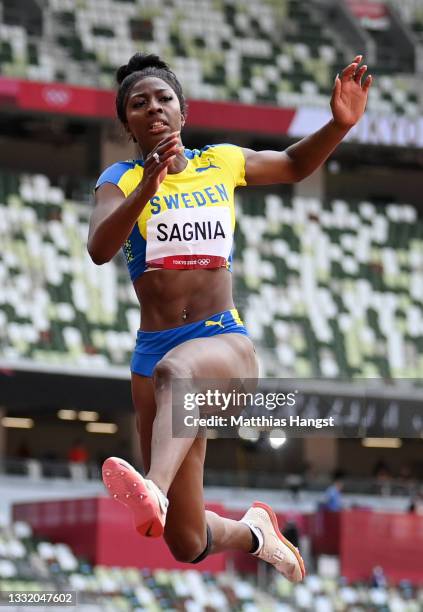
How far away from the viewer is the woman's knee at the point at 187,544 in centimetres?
629

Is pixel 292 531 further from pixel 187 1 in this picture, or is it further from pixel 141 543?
pixel 187 1

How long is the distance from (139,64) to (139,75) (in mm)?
106

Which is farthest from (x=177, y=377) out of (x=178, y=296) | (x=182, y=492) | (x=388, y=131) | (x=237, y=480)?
(x=388, y=131)

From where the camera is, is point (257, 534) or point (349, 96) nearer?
point (349, 96)

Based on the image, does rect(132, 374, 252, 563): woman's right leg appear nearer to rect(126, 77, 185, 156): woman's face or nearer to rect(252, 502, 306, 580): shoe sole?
rect(252, 502, 306, 580): shoe sole

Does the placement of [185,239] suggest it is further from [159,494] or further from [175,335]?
[159,494]

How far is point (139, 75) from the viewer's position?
6.22 meters

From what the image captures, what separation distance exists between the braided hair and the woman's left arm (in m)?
0.41

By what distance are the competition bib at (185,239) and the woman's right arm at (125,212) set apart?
0.25 meters

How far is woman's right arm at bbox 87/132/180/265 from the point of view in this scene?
562 cm

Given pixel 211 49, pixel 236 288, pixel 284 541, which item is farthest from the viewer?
pixel 211 49

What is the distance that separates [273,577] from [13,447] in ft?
32.3

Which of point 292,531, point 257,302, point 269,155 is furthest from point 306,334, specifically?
point 269,155

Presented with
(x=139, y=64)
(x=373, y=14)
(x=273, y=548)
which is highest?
(x=373, y=14)
